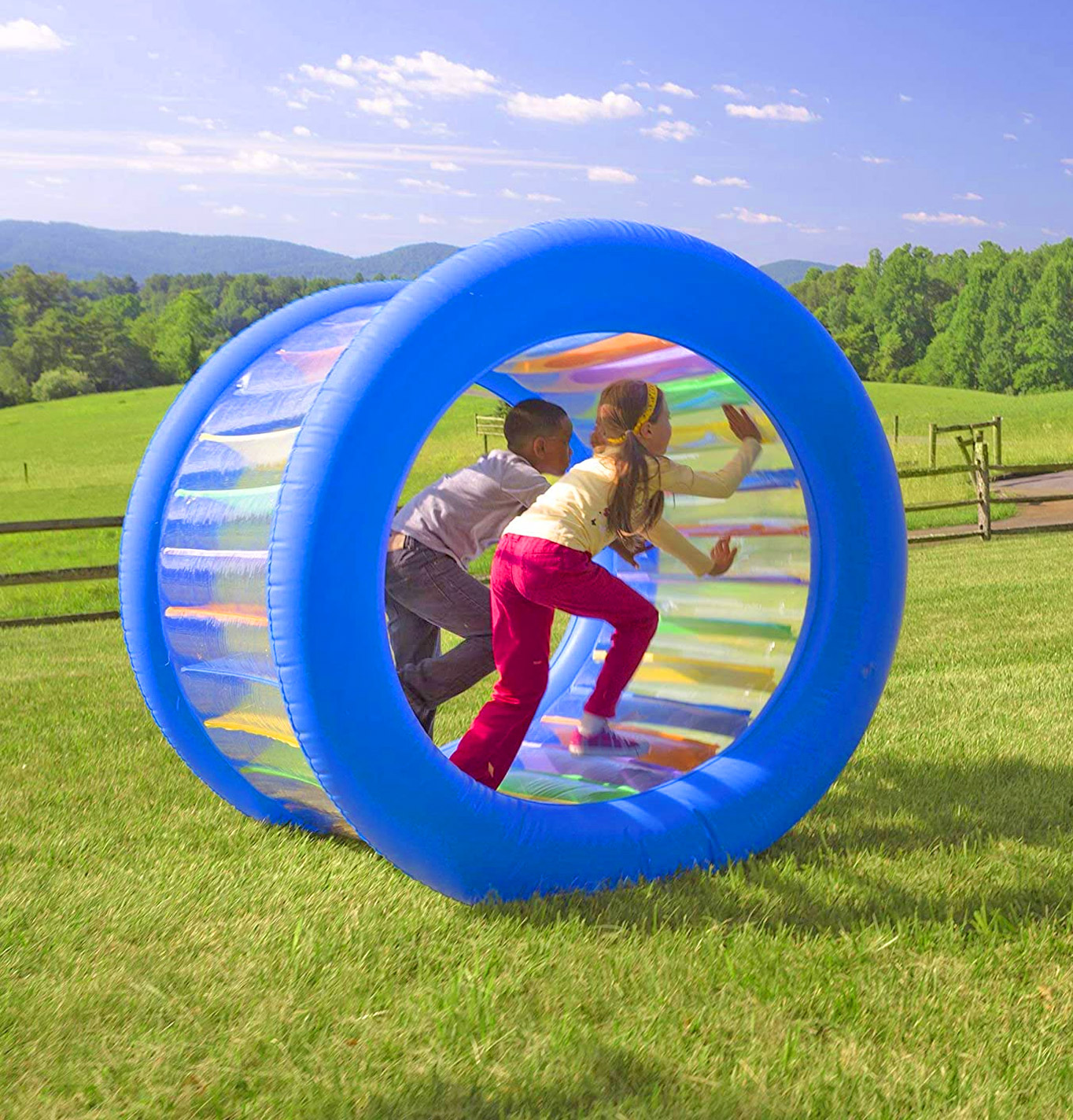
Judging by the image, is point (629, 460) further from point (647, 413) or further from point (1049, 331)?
point (1049, 331)

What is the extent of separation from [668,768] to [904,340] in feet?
376

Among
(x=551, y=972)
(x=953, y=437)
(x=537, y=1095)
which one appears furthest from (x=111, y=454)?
(x=537, y=1095)

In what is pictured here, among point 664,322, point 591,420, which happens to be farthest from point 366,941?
point 591,420

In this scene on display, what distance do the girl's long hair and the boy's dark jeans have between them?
664mm

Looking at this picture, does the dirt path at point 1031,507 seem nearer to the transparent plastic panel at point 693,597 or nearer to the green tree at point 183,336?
the transparent plastic panel at point 693,597

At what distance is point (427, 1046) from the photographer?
3.17 metres

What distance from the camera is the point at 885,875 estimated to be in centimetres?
426

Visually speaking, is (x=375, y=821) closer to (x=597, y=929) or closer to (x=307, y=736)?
(x=307, y=736)

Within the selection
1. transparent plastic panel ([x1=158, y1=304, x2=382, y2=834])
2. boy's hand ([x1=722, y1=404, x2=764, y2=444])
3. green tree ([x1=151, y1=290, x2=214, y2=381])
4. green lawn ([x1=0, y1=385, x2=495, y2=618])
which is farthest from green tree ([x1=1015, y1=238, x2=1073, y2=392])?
transparent plastic panel ([x1=158, y1=304, x2=382, y2=834])

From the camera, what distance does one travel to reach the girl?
429cm

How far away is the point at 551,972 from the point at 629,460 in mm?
1746

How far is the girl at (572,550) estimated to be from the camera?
14.1 feet

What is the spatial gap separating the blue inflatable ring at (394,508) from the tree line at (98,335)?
212ft

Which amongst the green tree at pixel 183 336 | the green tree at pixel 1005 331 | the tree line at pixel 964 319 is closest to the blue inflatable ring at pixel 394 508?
the green tree at pixel 183 336
